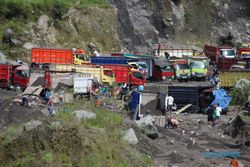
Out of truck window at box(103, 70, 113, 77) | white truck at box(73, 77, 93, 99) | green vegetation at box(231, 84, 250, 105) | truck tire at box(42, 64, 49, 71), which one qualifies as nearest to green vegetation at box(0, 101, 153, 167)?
white truck at box(73, 77, 93, 99)

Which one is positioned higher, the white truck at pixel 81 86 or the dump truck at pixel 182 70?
the dump truck at pixel 182 70

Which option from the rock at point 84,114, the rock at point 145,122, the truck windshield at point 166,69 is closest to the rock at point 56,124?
the rock at point 84,114

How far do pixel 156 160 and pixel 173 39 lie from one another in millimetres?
47367

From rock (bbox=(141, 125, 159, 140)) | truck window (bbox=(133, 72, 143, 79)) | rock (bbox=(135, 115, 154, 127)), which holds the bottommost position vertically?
rock (bbox=(141, 125, 159, 140))

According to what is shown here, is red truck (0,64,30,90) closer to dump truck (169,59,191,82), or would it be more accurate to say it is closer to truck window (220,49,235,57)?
dump truck (169,59,191,82)

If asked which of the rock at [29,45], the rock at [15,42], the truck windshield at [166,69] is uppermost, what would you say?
the rock at [15,42]

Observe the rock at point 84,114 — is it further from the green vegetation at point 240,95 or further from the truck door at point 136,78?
the truck door at point 136,78

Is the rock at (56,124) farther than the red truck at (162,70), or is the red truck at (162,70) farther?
the red truck at (162,70)

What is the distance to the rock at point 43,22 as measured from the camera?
52906 mm

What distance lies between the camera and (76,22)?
2213 inches

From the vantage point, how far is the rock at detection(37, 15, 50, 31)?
52906 mm

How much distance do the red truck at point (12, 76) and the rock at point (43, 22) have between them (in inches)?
579

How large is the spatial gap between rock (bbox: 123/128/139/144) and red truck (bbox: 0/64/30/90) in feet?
52.9

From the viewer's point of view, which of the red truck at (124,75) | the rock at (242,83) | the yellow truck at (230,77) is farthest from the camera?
Answer: the red truck at (124,75)
